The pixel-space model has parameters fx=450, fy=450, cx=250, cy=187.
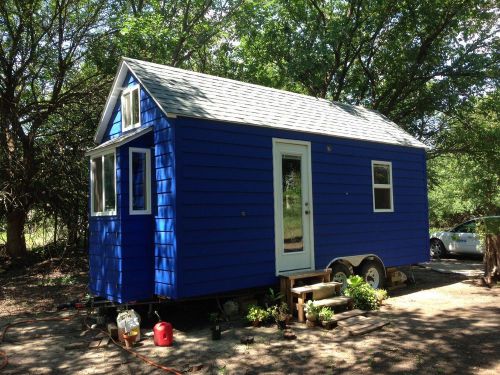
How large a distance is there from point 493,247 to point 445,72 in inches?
341

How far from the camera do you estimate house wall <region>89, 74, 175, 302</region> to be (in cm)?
663

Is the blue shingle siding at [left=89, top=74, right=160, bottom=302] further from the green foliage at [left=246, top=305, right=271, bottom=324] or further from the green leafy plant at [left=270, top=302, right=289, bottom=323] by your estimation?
the green leafy plant at [left=270, top=302, right=289, bottom=323]

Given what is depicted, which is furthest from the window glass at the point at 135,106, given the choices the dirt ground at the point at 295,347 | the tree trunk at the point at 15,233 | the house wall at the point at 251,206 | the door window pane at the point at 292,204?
the tree trunk at the point at 15,233

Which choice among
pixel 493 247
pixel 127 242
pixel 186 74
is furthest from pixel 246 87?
pixel 493 247

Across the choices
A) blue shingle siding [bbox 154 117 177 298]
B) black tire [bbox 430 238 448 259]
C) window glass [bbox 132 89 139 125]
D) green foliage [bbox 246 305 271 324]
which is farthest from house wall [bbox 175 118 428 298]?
black tire [bbox 430 238 448 259]

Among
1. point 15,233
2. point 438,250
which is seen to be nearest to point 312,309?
point 15,233

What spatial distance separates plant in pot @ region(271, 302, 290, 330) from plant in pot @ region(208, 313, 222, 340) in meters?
0.88

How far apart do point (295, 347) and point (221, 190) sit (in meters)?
2.55

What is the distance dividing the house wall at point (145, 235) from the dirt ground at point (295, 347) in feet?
2.59

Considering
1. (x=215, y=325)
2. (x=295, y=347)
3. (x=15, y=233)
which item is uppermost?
(x=15, y=233)

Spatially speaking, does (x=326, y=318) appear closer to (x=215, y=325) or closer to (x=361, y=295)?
(x=361, y=295)

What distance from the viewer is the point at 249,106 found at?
820 cm

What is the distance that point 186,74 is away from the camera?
27.1 feet

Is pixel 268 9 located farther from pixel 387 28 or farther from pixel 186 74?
pixel 186 74
